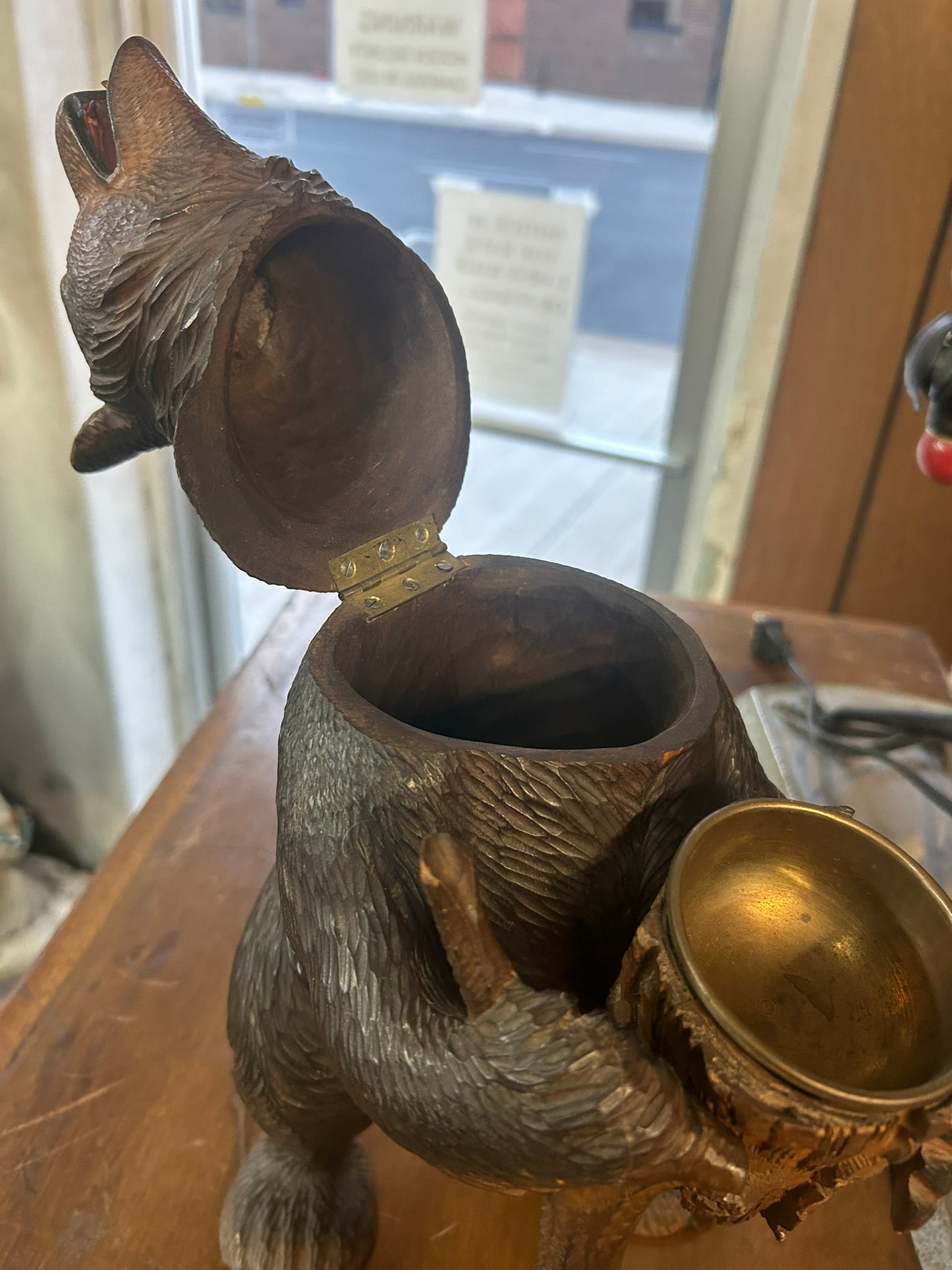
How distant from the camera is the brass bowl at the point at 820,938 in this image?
38cm

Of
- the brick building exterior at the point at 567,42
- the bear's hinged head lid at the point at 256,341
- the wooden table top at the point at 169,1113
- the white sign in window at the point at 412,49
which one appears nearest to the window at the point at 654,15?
the brick building exterior at the point at 567,42

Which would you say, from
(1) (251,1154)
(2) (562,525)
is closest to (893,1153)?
(1) (251,1154)

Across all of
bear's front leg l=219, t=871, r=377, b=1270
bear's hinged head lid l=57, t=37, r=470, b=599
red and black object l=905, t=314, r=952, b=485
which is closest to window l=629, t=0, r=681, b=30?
red and black object l=905, t=314, r=952, b=485

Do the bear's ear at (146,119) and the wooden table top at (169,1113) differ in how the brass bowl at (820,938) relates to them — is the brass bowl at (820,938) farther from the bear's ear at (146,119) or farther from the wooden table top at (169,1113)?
the bear's ear at (146,119)

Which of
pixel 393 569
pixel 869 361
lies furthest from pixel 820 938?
pixel 869 361

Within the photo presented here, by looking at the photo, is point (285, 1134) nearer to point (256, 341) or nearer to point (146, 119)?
point (256, 341)

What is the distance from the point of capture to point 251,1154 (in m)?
0.63

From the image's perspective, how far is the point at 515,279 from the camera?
1.37 meters

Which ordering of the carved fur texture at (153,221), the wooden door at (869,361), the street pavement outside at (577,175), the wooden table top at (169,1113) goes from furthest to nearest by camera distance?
the street pavement outside at (577,175) → the wooden door at (869,361) → the wooden table top at (169,1113) → the carved fur texture at (153,221)

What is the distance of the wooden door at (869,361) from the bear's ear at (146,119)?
2.86 feet

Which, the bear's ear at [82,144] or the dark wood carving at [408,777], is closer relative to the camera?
the dark wood carving at [408,777]

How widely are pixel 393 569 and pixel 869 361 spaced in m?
0.93

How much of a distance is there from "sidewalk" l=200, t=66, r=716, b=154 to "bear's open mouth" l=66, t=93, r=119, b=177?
2.59 feet

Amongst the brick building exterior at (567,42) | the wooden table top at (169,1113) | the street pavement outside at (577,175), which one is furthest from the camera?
the street pavement outside at (577,175)
